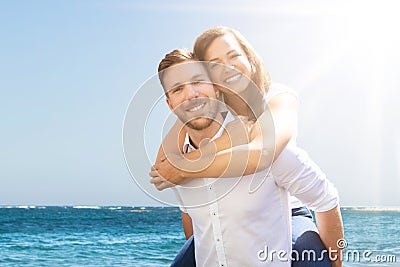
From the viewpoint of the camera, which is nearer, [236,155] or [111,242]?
[236,155]

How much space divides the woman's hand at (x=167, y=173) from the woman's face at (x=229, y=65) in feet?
0.94

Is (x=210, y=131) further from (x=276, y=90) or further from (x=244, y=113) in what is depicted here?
(x=276, y=90)

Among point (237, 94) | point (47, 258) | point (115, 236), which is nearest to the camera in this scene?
point (237, 94)

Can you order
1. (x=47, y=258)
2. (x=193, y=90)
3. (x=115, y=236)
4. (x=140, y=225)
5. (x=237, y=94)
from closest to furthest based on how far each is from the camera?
(x=193, y=90) → (x=237, y=94) → (x=47, y=258) → (x=115, y=236) → (x=140, y=225)

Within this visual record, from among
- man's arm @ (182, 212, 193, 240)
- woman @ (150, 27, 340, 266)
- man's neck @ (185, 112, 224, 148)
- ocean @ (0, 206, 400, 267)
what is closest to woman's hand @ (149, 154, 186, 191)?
woman @ (150, 27, 340, 266)

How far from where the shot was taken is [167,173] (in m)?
1.68

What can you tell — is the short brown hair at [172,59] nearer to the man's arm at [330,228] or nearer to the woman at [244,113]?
the woman at [244,113]

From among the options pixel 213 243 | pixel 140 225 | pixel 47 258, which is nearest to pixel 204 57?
pixel 213 243

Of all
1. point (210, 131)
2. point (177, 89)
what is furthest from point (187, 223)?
point (177, 89)

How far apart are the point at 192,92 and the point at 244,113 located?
0.70 ft

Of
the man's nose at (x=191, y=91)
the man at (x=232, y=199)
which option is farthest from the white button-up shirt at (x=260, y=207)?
the man's nose at (x=191, y=91)

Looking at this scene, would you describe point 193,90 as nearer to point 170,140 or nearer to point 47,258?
point 170,140

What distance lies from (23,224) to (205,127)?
20.3 metres

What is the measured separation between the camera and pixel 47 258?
1204cm
